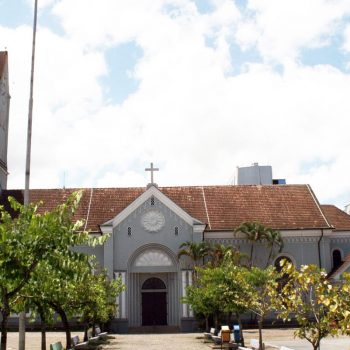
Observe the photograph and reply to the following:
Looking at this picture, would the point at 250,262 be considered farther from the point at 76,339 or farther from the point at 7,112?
the point at 7,112

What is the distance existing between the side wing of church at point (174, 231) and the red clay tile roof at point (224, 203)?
0.29 feet

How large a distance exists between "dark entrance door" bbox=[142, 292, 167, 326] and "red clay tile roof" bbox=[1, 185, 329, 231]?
7144mm

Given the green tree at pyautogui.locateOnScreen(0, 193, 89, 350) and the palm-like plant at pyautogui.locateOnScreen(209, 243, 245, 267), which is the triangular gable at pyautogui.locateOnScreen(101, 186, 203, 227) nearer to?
the palm-like plant at pyautogui.locateOnScreen(209, 243, 245, 267)

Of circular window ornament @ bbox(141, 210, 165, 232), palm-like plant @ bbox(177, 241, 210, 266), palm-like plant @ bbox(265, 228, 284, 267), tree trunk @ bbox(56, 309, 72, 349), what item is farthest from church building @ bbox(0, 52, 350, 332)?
tree trunk @ bbox(56, 309, 72, 349)

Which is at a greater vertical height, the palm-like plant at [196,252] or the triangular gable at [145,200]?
the triangular gable at [145,200]

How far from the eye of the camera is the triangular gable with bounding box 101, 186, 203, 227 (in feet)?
151

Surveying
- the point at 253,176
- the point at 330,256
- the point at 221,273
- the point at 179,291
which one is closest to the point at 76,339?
the point at 221,273

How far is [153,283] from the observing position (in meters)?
47.2

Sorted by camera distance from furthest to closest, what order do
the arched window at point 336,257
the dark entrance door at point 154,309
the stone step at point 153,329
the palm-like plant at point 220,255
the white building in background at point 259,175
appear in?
the white building in background at point 259,175
the arched window at point 336,257
the dark entrance door at point 154,309
the stone step at point 153,329
the palm-like plant at point 220,255

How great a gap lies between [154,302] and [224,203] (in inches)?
438

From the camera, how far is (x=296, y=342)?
3127 cm

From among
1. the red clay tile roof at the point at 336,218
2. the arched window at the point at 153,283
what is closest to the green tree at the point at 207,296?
the arched window at the point at 153,283

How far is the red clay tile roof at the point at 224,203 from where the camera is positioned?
160ft

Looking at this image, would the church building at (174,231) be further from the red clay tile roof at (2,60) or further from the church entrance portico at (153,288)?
the red clay tile roof at (2,60)
